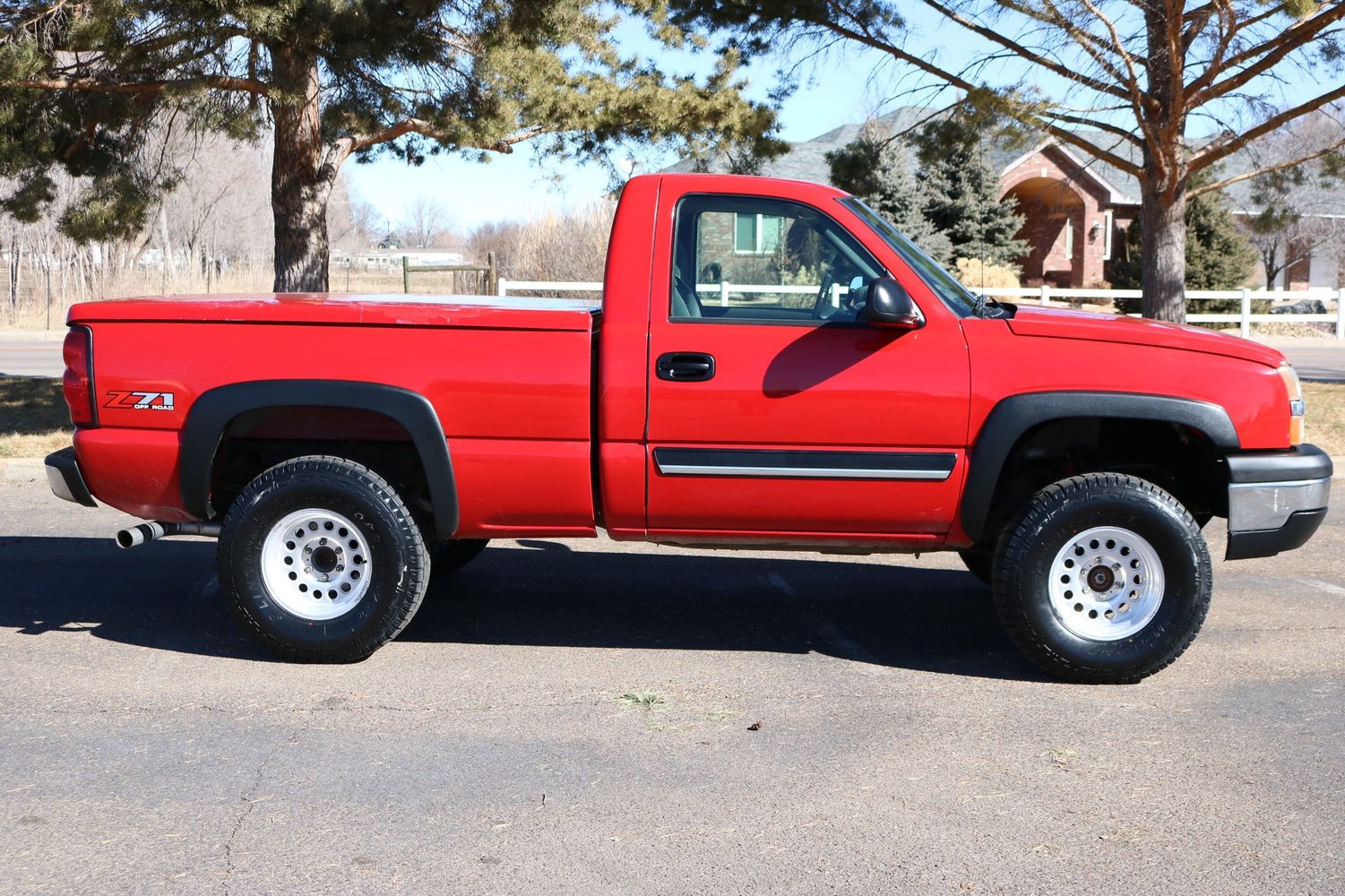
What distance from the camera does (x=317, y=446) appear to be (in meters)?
5.84

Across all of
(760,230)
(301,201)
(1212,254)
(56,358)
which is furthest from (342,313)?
(1212,254)

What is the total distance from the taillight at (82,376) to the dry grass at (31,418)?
605cm

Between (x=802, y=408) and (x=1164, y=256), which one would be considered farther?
(x=1164, y=256)

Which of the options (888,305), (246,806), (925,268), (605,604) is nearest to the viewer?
(246,806)

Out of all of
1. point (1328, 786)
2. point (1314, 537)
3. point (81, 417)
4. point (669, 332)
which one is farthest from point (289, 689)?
point (1314, 537)

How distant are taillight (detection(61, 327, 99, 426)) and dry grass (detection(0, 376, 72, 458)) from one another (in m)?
6.05

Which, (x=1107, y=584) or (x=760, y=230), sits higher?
(x=760, y=230)

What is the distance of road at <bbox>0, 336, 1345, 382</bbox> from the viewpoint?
2000 centimetres

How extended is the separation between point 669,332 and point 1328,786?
285 centimetres

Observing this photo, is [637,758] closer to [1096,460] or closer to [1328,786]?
[1328,786]

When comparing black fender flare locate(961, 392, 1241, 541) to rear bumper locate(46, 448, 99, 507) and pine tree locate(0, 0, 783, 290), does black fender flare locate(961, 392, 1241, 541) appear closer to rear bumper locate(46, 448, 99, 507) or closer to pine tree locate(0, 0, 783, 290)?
rear bumper locate(46, 448, 99, 507)

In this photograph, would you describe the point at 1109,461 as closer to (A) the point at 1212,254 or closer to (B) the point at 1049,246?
(A) the point at 1212,254

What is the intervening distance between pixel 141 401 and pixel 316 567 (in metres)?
1.00

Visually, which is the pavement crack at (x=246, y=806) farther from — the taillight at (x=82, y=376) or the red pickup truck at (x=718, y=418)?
the taillight at (x=82, y=376)
